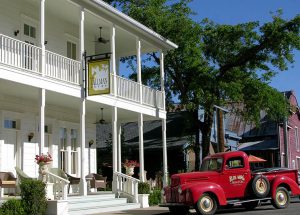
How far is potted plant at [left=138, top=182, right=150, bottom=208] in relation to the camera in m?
20.0

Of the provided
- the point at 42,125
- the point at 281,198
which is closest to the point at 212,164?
the point at 281,198

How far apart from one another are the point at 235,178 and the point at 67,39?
9.76 m

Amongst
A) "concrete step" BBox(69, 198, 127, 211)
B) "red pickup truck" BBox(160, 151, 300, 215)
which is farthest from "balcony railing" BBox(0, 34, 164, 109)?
"red pickup truck" BBox(160, 151, 300, 215)

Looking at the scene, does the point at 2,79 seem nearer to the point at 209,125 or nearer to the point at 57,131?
the point at 57,131

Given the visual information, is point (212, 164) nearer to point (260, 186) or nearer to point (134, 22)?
point (260, 186)

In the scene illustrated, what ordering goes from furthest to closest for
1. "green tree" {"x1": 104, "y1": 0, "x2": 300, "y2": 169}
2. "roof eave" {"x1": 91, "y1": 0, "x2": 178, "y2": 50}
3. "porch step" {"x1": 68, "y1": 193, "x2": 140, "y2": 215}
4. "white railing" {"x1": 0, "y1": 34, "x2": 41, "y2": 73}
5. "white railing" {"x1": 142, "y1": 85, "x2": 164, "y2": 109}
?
"green tree" {"x1": 104, "y1": 0, "x2": 300, "y2": 169} → "white railing" {"x1": 142, "y1": 85, "x2": 164, "y2": 109} → "roof eave" {"x1": 91, "y1": 0, "x2": 178, "y2": 50} → "porch step" {"x1": 68, "y1": 193, "x2": 140, "y2": 215} → "white railing" {"x1": 0, "y1": 34, "x2": 41, "y2": 73}

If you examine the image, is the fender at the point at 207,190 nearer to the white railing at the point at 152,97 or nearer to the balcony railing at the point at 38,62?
the balcony railing at the point at 38,62

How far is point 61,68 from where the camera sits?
1753 centimetres

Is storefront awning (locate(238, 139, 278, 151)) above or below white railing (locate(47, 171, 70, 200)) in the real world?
above

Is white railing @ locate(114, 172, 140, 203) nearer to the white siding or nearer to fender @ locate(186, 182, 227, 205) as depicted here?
the white siding

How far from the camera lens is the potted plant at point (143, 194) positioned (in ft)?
65.6

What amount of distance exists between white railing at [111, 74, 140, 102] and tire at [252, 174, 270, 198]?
7036 millimetres

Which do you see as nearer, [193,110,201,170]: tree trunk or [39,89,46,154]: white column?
[39,89,46,154]: white column

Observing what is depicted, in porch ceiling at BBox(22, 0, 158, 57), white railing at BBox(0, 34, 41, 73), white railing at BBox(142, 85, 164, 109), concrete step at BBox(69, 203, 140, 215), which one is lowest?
concrete step at BBox(69, 203, 140, 215)
